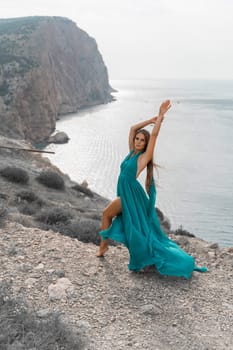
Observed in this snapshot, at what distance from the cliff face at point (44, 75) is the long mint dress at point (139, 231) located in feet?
109

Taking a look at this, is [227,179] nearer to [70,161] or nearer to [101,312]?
[70,161]

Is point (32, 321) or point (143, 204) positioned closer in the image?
point (32, 321)

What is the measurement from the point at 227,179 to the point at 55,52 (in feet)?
177

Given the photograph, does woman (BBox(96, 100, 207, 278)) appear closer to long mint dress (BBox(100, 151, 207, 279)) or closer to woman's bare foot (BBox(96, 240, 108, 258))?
long mint dress (BBox(100, 151, 207, 279))

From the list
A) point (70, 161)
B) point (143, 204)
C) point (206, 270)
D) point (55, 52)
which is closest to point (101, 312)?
point (143, 204)

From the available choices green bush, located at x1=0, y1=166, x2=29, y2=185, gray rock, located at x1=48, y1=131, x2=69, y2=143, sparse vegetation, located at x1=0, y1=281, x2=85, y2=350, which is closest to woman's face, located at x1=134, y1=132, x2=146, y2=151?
sparse vegetation, located at x1=0, y1=281, x2=85, y2=350

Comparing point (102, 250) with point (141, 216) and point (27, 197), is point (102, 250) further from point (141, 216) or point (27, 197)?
point (27, 197)

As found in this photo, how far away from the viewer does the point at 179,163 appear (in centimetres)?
3875

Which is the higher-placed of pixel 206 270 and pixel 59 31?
pixel 206 270

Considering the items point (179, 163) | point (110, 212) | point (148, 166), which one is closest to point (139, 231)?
point (110, 212)

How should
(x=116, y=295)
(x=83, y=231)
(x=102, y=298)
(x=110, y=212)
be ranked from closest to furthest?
(x=102, y=298) → (x=116, y=295) → (x=110, y=212) → (x=83, y=231)

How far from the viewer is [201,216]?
25.2m

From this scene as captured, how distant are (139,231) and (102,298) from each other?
963 millimetres

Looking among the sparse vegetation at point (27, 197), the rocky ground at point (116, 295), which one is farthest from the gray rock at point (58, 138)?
the rocky ground at point (116, 295)
